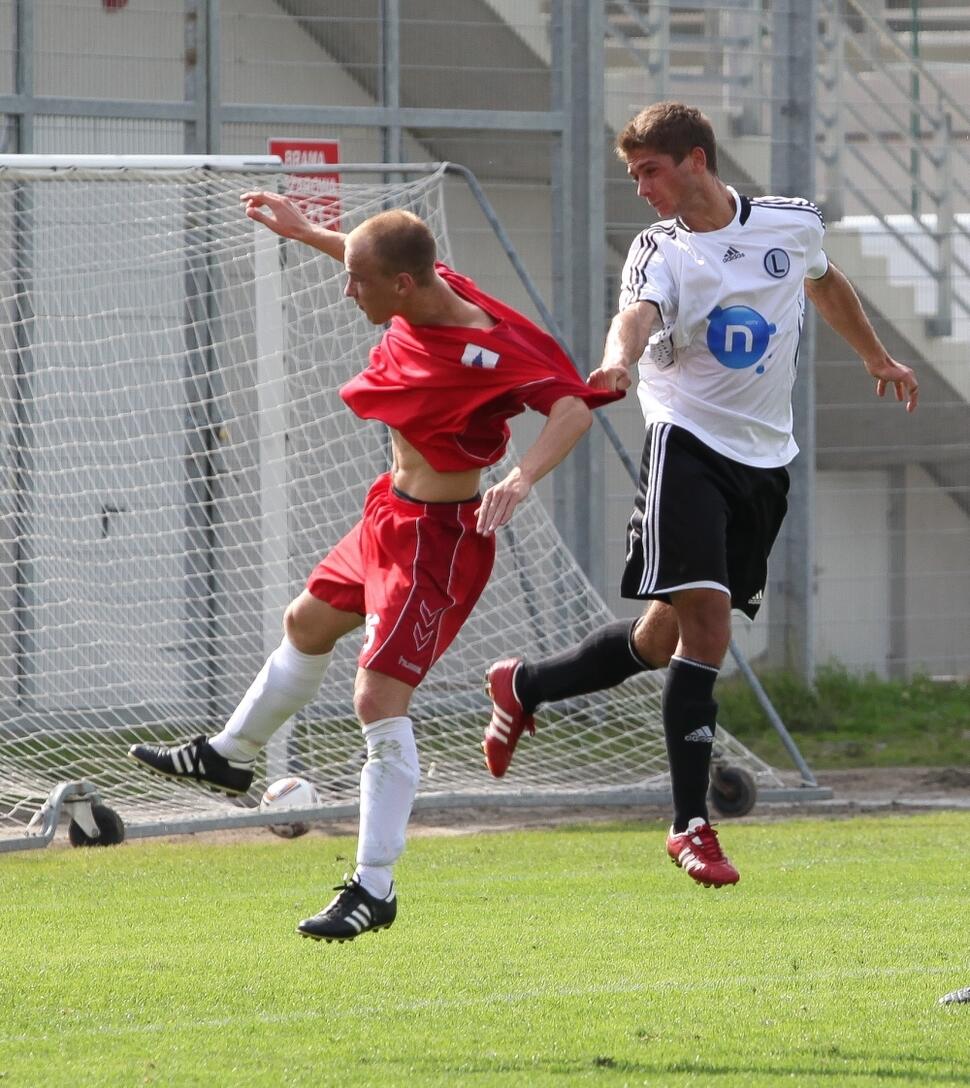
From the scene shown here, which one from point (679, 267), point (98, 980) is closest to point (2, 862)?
point (98, 980)

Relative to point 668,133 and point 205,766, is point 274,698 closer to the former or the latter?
point 205,766

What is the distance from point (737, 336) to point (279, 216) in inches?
55.0

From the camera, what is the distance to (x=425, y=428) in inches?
213

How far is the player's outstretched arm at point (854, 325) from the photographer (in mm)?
6004

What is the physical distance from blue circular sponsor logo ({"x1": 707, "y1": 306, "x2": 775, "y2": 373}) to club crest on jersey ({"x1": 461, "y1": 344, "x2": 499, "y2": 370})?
638 mm

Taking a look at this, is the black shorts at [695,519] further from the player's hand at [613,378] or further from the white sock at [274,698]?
the white sock at [274,698]

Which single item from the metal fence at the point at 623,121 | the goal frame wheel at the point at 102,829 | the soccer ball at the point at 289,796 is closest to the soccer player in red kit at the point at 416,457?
the soccer ball at the point at 289,796

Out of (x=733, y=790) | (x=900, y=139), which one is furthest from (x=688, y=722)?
(x=900, y=139)

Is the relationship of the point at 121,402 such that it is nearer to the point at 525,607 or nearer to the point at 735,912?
the point at 525,607

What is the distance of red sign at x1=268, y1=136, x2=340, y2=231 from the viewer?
9.02 meters

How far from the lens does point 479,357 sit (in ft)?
17.4

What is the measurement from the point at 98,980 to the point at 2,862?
9.03ft

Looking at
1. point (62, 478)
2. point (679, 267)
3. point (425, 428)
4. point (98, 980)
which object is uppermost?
point (679, 267)

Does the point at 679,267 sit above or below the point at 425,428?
above
